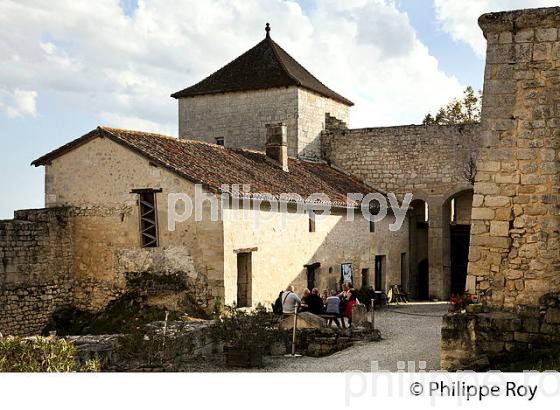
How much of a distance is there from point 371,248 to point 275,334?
35.3ft

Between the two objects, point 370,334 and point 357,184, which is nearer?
point 370,334

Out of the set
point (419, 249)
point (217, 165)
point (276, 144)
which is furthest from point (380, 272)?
point (217, 165)

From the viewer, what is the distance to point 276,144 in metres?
23.1

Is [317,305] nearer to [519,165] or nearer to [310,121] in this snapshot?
[519,165]

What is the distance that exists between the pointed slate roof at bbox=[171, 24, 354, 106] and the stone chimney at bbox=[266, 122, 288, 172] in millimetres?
4693

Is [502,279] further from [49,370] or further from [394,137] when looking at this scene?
[394,137]

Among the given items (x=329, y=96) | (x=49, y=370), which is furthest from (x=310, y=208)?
(x=49, y=370)

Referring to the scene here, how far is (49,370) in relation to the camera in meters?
9.50

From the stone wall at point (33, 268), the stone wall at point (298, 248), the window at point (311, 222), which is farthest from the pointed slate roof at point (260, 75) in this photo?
the stone wall at point (33, 268)

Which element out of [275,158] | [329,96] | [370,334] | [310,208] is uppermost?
[329,96]

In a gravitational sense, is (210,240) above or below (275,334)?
above

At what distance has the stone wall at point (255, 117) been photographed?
27.7 meters

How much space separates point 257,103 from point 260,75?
108 cm
